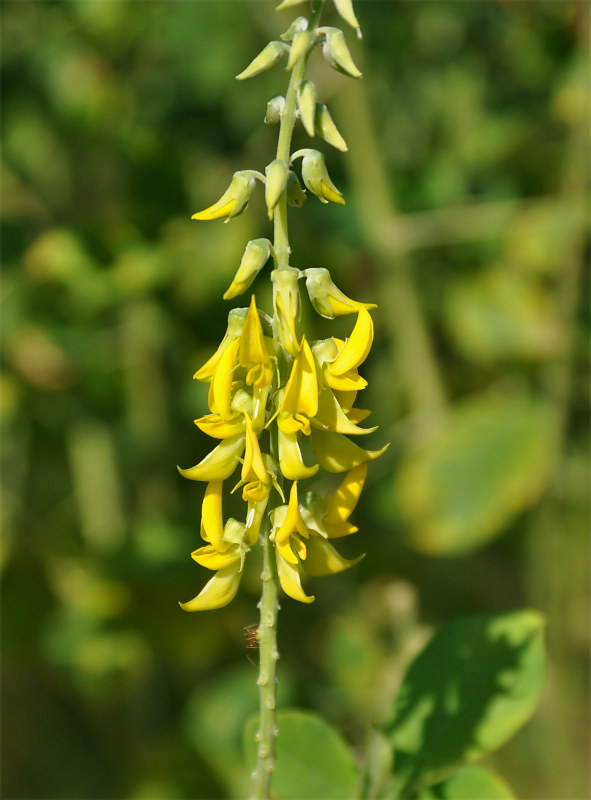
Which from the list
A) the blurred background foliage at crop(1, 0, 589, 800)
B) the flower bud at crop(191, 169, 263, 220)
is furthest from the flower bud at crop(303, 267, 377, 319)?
the blurred background foliage at crop(1, 0, 589, 800)

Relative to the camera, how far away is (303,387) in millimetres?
942

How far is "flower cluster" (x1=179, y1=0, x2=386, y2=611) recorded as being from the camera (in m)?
0.94

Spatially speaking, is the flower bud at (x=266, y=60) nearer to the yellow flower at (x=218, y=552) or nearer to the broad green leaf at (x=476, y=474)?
the yellow flower at (x=218, y=552)

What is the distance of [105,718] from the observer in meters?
3.29

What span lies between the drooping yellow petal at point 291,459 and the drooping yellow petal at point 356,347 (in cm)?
9

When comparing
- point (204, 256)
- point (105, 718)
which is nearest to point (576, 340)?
point (204, 256)

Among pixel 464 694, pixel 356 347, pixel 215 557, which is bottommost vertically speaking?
pixel 464 694

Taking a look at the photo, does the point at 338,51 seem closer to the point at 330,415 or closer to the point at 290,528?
the point at 330,415

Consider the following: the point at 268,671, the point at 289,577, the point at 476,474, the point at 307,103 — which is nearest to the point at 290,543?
the point at 289,577

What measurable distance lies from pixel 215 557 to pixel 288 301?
31 centimetres

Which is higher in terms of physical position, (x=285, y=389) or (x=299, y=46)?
(x=299, y=46)

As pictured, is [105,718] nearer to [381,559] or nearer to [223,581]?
[381,559]

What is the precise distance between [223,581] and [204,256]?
5.61ft

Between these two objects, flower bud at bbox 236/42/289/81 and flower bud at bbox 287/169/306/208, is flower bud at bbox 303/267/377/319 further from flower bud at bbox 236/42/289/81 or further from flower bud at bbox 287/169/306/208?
flower bud at bbox 236/42/289/81
